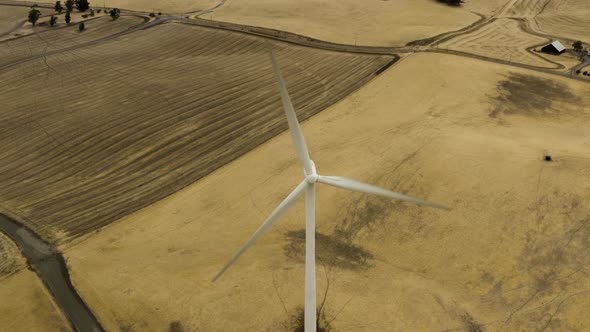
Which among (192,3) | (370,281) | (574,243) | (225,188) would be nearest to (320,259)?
(370,281)

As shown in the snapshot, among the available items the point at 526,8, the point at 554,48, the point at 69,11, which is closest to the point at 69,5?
the point at 69,11

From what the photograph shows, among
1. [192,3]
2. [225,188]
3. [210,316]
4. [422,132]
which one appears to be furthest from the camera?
[192,3]

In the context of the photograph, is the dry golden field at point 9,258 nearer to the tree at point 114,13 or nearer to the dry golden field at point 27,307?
the dry golden field at point 27,307

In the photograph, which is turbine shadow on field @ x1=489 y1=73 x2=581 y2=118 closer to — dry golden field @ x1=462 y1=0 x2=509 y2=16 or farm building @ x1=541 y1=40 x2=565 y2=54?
farm building @ x1=541 y1=40 x2=565 y2=54

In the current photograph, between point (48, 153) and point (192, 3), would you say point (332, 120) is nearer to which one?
point (48, 153)

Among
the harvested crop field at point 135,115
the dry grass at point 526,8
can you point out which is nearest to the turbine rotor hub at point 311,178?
the harvested crop field at point 135,115
